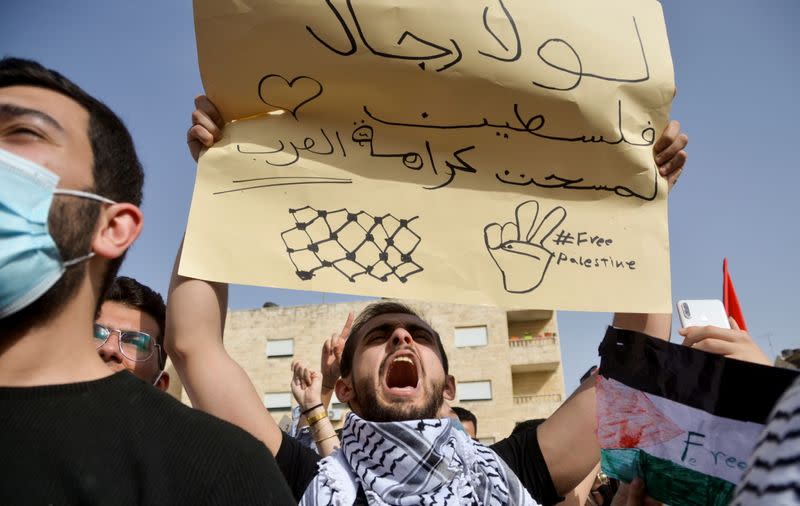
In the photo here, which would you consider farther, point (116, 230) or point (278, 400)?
point (278, 400)

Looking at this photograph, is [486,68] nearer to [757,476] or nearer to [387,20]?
[387,20]

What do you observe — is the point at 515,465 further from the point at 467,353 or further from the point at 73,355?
the point at 467,353

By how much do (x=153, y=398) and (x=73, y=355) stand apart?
0.75 feet

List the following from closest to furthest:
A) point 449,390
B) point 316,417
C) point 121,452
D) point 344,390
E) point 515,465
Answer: point 121,452, point 515,465, point 344,390, point 449,390, point 316,417

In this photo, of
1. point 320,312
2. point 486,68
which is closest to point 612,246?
point 486,68

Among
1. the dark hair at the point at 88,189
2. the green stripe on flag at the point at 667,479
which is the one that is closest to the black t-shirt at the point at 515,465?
the green stripe on flag at the point at 667,479

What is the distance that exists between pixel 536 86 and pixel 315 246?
111 cm

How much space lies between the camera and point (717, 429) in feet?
4.85

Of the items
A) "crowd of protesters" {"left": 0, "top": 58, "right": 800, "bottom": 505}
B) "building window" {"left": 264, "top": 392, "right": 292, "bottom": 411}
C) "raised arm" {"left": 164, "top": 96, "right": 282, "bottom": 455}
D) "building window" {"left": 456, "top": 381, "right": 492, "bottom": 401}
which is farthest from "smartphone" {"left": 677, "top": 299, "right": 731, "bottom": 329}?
"building window" {"left": 264, "top": 392, "right": 292, "bottom": 411}

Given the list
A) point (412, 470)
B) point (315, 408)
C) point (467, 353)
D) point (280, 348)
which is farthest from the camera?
point (280, 348)

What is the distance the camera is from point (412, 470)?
91.4 inches

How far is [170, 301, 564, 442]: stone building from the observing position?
3158cm

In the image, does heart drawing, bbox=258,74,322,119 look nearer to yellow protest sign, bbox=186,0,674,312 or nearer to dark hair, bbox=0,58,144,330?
yellow protest sign, bbox=186,0,674,312

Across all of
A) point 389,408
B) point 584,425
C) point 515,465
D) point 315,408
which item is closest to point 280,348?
point 315,408
